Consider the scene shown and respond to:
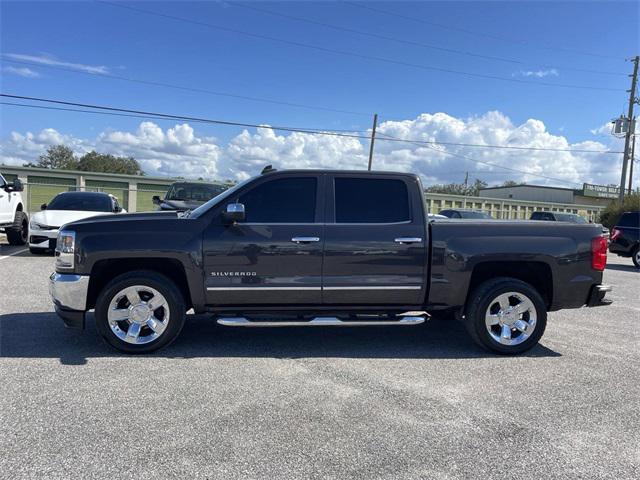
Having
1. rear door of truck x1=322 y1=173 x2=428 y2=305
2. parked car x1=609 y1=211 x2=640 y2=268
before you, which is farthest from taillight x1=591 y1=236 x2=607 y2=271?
parked car x1=609 y1=211 x2=640 y2=268

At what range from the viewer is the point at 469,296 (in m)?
5.30

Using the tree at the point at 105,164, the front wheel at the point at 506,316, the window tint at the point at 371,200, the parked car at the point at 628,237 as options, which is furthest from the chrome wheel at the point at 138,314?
the tree at the point at 105,164

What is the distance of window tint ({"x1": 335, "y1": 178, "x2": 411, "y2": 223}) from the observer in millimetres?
5133

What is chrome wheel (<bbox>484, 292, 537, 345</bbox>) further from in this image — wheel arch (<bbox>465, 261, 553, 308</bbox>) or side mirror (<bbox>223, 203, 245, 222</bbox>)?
side mirror (<bbox>223, 203, 245, 222</bbox>)

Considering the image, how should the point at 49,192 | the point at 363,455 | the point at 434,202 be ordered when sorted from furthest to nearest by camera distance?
the point at 434,202
the point at 49,192
the point at 363,455

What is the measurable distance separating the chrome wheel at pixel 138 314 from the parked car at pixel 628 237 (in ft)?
50.2

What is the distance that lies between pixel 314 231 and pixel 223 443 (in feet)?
7.76

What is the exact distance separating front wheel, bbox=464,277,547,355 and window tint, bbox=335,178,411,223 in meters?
1.17

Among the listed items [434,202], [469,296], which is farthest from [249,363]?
[434,202]

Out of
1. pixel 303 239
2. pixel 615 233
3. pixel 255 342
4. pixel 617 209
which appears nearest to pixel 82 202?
pixel 255 342

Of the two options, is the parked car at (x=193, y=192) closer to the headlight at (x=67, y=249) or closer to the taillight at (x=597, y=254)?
the headlight at (x=67, y=249)

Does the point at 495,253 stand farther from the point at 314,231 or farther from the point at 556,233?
the point at 314,231

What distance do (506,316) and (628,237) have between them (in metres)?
12.7

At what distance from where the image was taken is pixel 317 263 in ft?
16.3
